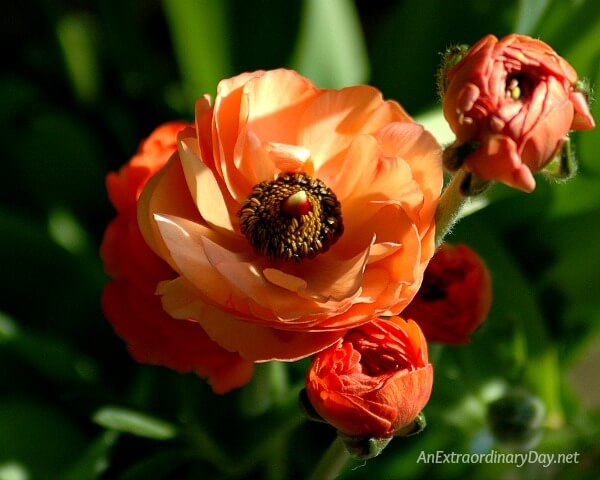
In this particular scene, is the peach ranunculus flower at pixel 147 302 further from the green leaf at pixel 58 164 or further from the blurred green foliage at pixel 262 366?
the green leaf at pixel 58 164

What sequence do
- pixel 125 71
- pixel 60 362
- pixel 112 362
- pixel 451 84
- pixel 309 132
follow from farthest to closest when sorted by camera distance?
1. pixel 125 71
2. pixel 112 362
3. pixel 60 362
4. pixel 309 132
5. pixel 451 84

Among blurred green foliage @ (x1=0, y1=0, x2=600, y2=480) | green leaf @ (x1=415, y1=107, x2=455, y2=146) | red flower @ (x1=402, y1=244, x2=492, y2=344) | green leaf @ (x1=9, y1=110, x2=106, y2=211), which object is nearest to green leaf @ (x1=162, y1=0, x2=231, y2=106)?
blurred green foliage @ (x1=0, y1=0, x2=600, y2=480)

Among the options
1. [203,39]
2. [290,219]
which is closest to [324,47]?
[203,39]

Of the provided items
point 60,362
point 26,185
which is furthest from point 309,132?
point 26,185

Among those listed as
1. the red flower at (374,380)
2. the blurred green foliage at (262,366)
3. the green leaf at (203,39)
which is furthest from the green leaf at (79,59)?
the red flower at (374,380)

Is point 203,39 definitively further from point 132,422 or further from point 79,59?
point 132,422

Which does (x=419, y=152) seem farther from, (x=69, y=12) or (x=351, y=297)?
(x=69, y=12)
